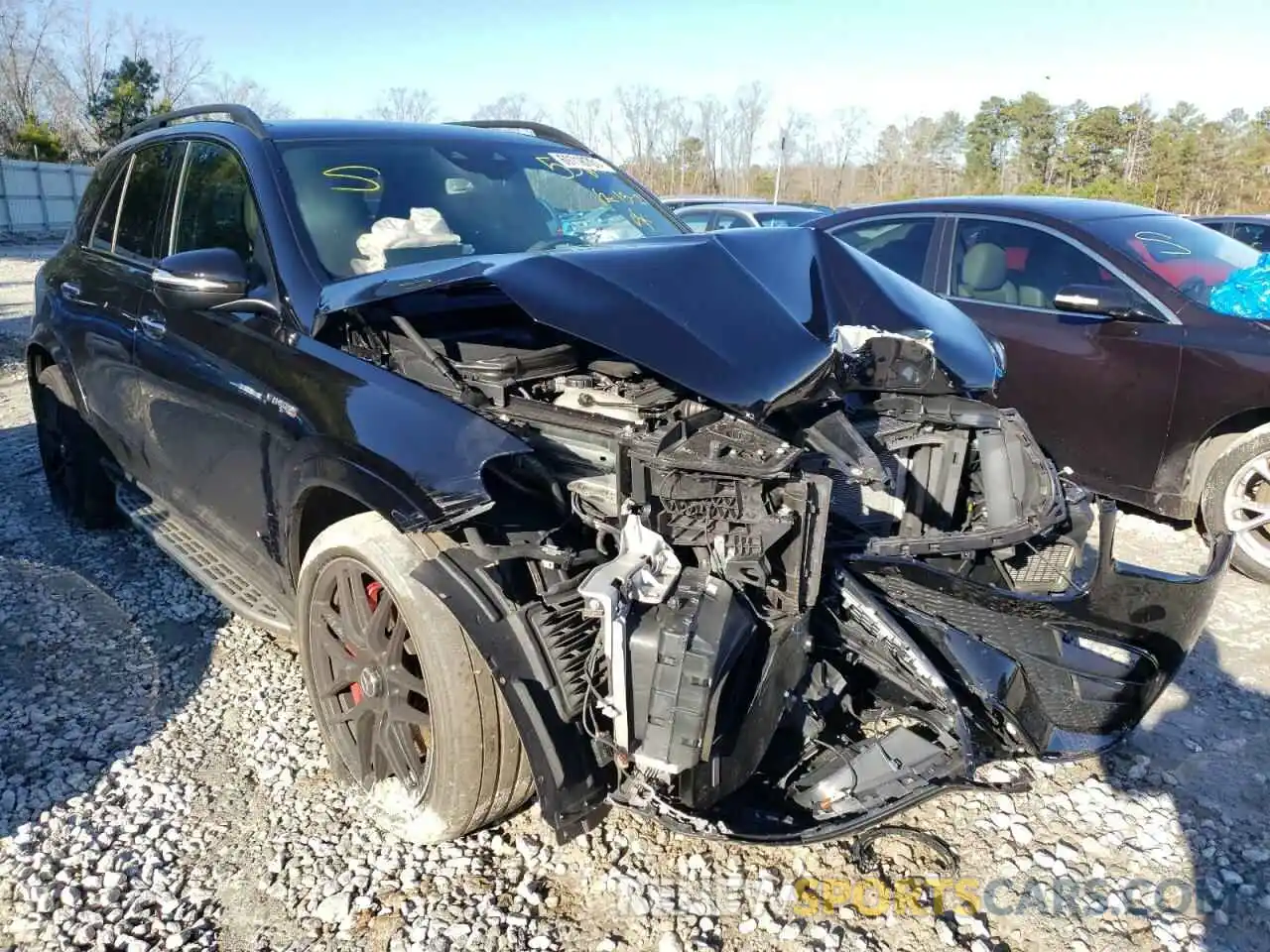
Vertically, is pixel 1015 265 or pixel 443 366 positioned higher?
pixel 1015 265

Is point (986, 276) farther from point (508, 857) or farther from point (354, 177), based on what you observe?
point (508, 857)

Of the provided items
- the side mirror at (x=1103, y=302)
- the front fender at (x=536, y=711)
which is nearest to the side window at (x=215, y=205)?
the front fender at (x=536, y=711)

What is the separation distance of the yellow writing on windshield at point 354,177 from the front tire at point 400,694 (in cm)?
126

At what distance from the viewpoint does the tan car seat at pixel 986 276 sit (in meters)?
5.17

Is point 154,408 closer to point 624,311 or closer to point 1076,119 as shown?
point 624,311

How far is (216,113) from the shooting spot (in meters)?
3.56

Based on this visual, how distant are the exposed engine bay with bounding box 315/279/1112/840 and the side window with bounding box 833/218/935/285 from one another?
316 centimetres

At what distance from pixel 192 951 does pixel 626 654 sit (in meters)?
1.33

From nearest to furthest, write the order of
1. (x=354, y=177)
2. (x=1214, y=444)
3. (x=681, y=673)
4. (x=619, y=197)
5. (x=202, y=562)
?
(x=681, y=673)
(x=354, y=177)
(x=202, y=562)
(x=619, y=197)
(x=1214, y=444)

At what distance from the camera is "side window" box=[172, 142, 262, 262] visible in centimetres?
310

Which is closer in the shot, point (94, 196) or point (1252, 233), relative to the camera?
point (94, 196)

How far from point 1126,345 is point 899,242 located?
159cm

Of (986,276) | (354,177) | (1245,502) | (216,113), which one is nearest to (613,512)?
(354,177)

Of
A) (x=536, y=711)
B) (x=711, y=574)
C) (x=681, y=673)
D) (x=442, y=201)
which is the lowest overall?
(x=536, y=711)
